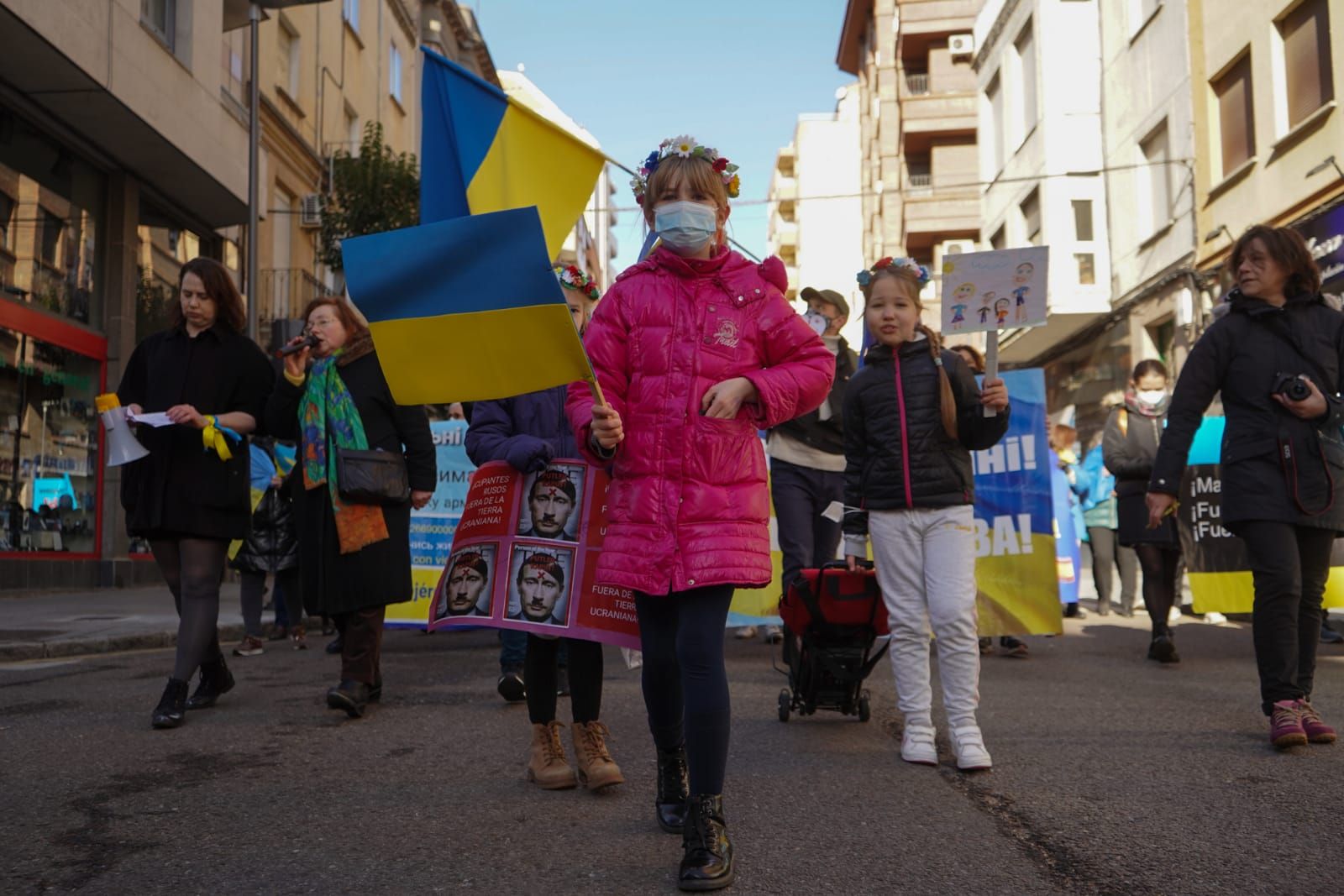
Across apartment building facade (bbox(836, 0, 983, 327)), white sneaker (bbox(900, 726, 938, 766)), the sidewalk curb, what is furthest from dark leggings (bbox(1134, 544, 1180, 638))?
apartment building facade (bbox(836, 0, 983, 327))

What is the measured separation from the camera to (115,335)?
55.6ft

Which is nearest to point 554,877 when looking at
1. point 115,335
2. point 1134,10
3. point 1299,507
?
point 1299,507

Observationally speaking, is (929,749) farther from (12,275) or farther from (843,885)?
(12,275)

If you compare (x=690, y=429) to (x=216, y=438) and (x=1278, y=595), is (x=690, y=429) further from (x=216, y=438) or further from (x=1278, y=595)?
(x=216, y=438)

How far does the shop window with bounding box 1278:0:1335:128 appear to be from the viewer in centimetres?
1598

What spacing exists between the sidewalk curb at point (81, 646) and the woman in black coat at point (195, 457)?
323 cm

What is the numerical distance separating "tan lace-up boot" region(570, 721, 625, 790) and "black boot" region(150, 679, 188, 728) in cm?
208

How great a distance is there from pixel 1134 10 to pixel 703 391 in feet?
72.9

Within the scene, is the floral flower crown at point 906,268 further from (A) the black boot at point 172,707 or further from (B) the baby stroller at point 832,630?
(A) the black boot at point 172,707

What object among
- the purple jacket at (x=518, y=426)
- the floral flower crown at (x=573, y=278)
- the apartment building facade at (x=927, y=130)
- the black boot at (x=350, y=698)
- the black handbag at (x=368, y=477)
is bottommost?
the black boot at (x=350, y=698)

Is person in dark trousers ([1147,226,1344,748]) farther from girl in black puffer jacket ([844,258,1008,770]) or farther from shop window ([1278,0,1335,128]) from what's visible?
shop window ([1278,0,1335,128])

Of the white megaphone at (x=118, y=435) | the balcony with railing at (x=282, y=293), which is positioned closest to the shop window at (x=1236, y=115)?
the balcony with railing at (x=282, y=293)

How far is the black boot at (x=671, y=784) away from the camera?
371 cm

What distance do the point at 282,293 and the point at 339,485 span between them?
60.5 feet
